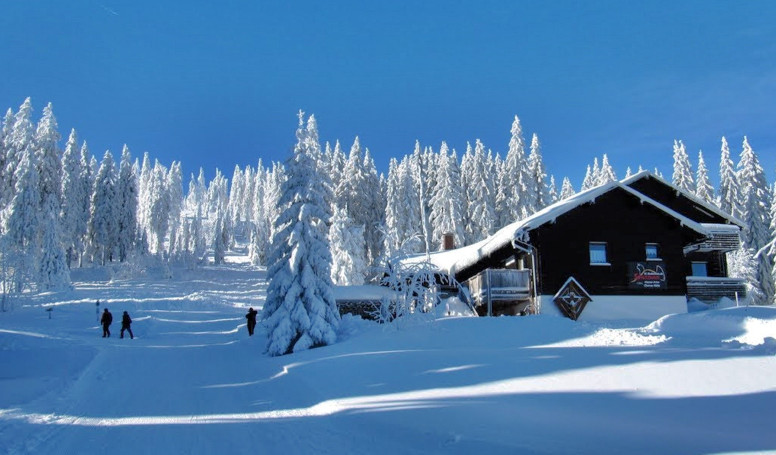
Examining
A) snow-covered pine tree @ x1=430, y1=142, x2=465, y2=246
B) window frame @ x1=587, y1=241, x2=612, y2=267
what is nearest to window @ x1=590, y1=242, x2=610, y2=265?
window frame @ x1=587, y1=241, x2=612, y2=267

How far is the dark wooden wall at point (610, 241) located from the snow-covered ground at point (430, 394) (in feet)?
26.2

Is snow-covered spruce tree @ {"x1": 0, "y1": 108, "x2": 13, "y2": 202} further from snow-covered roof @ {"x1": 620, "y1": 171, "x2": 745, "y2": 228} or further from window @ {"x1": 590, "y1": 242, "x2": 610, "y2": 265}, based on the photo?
snow-covered roof @ {"x1": 620, "y1": 171, "x2": 745, "y2": 228}

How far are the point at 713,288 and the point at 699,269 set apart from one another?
12.0 ft

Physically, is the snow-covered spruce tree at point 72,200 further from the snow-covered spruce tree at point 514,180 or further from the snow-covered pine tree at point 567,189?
the snow-covered pine tree at point 567,189

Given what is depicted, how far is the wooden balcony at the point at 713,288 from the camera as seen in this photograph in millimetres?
29203

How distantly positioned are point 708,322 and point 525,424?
12.1 m

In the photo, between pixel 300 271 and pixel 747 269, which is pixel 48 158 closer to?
pixel 300 271

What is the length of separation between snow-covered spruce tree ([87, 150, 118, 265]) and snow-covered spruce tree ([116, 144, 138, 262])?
0.63 m

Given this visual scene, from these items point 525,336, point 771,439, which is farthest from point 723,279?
point 771,439

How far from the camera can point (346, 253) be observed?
48125 mm

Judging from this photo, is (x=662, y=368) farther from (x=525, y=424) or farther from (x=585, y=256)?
(x=585, y=256)

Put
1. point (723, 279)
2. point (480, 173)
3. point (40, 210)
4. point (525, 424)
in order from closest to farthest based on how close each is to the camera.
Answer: point (525, 424) → point (723, 279) → point (40, 210) → point (480, 173)

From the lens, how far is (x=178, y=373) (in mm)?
15055

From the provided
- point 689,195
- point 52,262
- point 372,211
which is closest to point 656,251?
point 689,195
